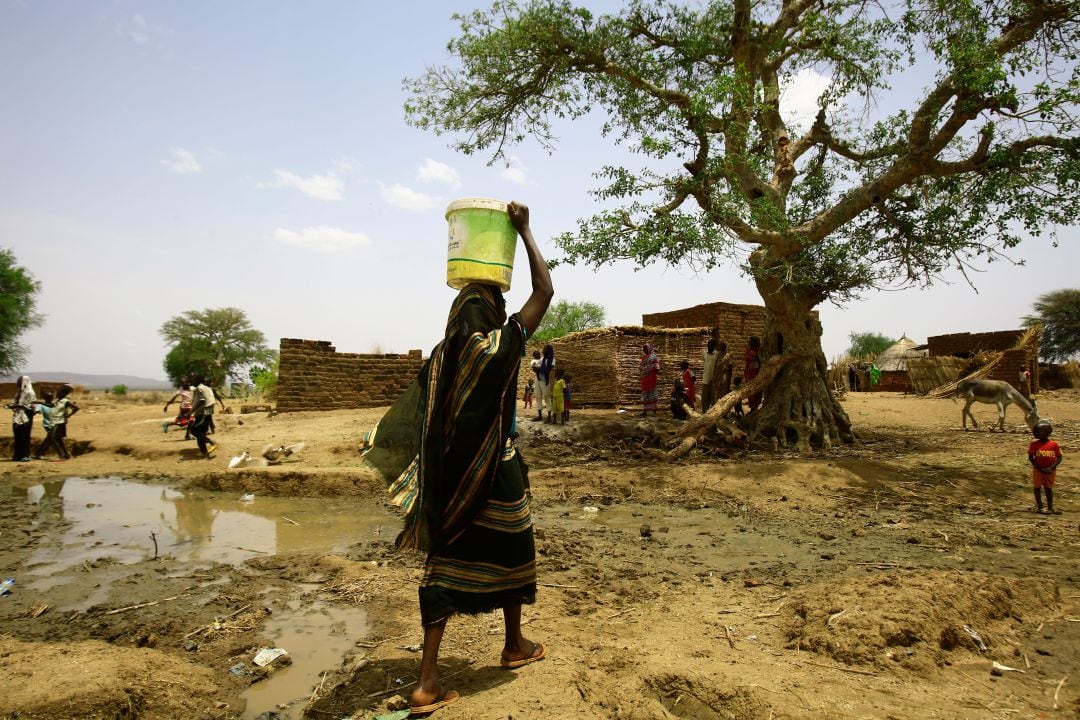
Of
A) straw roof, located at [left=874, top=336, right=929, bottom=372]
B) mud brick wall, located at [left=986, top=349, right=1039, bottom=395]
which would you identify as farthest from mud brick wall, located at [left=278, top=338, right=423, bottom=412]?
straw roof, located at [left=874, top=336, right=929, bottom=372]

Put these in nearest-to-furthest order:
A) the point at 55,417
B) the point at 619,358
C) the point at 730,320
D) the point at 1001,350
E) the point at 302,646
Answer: the point at 302,646 < the point at 55,417 < the point at 619,358 < the point at 730,320 < the point at 1001,350

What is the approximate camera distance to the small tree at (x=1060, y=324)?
32531 mm

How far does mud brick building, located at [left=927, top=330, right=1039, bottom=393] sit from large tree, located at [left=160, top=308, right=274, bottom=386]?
3821 centimetres

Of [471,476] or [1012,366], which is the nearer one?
[471,476]

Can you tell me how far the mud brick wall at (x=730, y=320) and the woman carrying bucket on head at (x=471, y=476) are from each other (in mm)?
15465

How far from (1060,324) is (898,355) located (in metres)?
10.1

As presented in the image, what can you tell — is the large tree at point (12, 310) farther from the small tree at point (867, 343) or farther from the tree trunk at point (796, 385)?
the small tree at point (867, 343)

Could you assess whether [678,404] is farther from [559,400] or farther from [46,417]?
[46,417]

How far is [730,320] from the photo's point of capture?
17703mm

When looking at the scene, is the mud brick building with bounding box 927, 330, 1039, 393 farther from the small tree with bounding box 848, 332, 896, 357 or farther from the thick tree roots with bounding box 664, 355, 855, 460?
the small tree with bounding box 848, 332, 896, 357

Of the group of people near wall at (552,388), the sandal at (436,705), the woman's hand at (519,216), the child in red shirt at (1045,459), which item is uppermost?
the woman's hand at (519,216)

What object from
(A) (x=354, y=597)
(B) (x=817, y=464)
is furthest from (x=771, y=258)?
(A) (x=354, y=597)

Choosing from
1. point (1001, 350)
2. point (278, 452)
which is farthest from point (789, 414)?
point (1001, 350)

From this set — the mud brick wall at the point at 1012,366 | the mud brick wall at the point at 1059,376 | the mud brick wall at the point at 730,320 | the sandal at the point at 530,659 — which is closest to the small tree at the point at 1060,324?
the mud brick wall at the point at 1059,376
